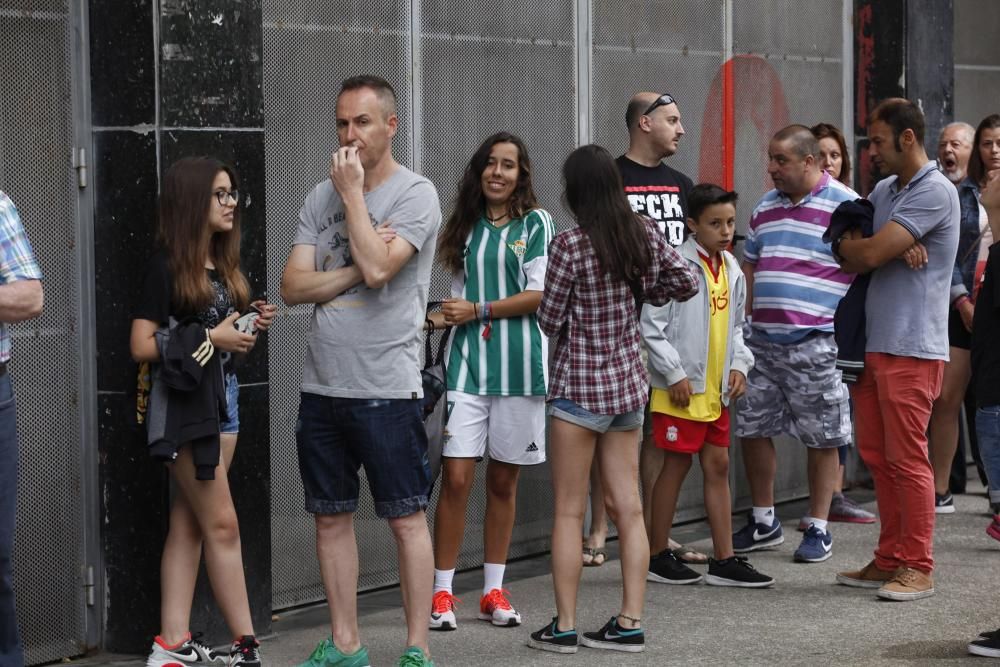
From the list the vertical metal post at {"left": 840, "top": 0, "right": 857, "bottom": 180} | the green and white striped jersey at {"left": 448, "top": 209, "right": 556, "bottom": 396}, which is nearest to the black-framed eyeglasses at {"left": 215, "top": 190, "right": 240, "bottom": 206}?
the green and white striped jersey at {"left": 448, "top": 209, "right": 556, "bottom": 396}

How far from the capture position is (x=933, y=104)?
11.2 m

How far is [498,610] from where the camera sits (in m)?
6.93

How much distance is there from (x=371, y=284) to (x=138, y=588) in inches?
62.8

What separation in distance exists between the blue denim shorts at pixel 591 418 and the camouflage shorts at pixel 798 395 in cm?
228

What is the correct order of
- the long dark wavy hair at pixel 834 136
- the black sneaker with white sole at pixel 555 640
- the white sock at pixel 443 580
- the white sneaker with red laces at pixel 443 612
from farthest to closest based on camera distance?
the long dark wavy hair at pixel 834 136, the white sock at pixel 443 580, the white sneaker with red laces at pixel 443 612, the black sneaker with white sole at pixel 555 640

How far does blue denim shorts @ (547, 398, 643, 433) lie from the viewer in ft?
21.0

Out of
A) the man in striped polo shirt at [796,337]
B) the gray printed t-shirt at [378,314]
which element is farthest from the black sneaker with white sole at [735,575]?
the gray printed t-shirt at [378,314]

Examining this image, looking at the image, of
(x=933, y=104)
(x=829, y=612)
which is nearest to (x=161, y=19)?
(x=829, y=612)

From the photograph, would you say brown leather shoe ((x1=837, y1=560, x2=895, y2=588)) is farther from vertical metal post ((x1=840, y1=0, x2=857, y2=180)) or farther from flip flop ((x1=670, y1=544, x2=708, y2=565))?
vertical metal post ((x1=840, y1=0, x2=857, y2=180))

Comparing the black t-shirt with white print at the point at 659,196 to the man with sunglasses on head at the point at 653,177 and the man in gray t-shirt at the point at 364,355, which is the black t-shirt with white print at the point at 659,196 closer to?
the man with sunglasses on head at the point at 653,177

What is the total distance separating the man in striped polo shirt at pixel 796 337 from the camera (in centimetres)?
852

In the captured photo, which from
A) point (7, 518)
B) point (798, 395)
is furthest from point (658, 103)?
point (7, 518)

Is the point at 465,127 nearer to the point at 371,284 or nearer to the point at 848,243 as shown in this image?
the point at 848,243

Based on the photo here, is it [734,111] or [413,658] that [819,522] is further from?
[413,658]
